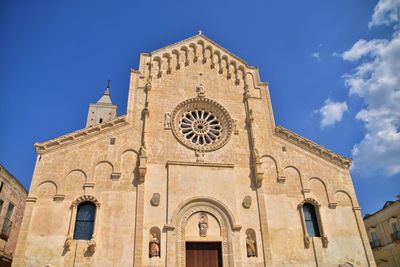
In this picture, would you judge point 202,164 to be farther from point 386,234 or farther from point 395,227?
point 386,234

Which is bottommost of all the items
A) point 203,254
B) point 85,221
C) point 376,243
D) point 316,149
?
point 203,254

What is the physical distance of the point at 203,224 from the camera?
1658 centimetres

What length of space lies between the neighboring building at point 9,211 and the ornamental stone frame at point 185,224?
11.6 meters

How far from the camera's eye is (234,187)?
1769 centimetres

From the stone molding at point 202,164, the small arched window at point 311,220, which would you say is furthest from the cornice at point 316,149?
the stone molding at point 202,164

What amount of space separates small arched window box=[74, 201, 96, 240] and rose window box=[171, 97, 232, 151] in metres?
6.21

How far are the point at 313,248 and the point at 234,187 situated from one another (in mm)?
5261

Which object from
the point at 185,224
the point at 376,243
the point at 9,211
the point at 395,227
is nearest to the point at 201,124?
the point at 185,224

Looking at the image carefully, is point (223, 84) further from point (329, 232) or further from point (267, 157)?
point (329, 232)

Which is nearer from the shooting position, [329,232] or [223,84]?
[329,232]

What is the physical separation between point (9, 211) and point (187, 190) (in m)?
13.3

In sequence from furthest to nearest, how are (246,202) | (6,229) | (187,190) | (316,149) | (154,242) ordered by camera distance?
(6,229) < (316,149) < (246,202) < (187,190) < (154,242)

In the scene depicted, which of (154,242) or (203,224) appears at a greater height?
(203,224)

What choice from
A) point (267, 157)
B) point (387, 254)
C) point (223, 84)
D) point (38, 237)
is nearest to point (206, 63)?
point (223, 84)
